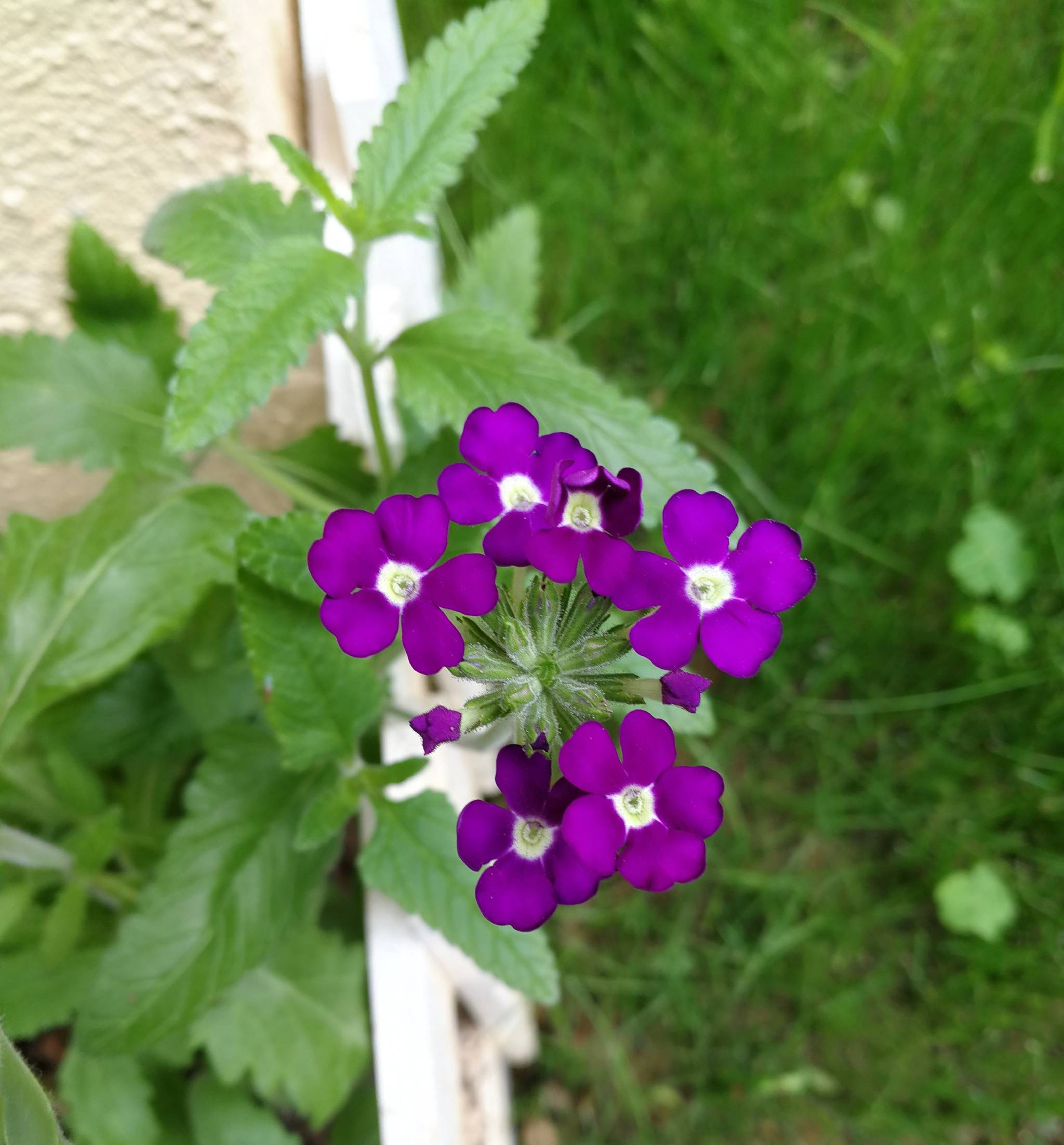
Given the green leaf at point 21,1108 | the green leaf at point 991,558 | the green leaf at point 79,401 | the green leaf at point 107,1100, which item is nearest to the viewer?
the green leaf at point 21,1108

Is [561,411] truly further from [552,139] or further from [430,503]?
[552,139]

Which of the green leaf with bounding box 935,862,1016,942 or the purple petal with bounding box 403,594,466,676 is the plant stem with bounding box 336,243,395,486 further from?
the green leaf with bounding box 935,862,1016,942

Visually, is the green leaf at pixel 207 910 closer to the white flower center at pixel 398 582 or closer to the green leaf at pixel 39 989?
the green leaf at pixel 39 989

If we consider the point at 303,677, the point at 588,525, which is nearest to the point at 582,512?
the point at 588,525

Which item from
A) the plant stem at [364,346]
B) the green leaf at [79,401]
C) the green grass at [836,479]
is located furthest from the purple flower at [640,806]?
the green grass at [836,479]

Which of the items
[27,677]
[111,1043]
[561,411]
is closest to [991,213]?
[561,411]

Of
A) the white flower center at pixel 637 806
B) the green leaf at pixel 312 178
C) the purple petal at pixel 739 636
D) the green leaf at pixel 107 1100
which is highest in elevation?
the green leaf at pixel 312 178
